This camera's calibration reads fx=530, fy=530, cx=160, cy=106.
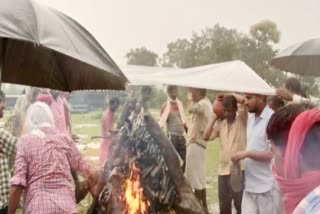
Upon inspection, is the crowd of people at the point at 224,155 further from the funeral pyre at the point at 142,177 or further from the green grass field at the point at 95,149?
the green grass field at the point at 95,149

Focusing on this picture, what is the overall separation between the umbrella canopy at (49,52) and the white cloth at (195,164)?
3984mm

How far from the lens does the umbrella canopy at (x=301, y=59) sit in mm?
5243

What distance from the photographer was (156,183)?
567 centimetres

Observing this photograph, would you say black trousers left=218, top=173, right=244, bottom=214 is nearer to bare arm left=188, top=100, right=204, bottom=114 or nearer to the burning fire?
the burning fire

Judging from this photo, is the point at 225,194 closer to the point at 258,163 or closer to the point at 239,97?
the point at 239,97

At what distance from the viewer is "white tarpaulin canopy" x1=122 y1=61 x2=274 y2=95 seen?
17.7 feet

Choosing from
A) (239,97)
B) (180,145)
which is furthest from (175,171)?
(180,145)

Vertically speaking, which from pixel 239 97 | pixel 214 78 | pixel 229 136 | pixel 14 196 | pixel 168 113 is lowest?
pixel 14 196

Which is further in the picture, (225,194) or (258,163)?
(225,194)

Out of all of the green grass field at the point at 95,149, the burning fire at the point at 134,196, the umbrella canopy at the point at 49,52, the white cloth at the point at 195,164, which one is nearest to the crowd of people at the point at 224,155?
the white cloth at the point at 195,164

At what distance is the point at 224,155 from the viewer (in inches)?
234

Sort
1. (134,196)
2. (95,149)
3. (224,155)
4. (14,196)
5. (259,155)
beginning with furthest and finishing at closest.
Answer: (95,149) < (224,155) < (134,196) < (259,155) < (14,196)

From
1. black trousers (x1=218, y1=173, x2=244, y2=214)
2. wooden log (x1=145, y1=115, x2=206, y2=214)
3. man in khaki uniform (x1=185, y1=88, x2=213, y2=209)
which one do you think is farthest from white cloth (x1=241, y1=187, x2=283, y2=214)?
man in khaki uniform (x1=185, y1=88, x2=213, y2=209)

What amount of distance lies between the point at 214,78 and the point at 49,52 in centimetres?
252
